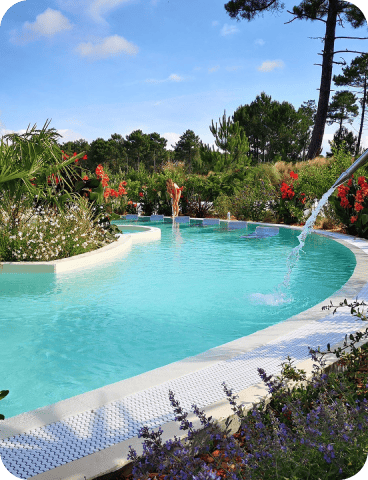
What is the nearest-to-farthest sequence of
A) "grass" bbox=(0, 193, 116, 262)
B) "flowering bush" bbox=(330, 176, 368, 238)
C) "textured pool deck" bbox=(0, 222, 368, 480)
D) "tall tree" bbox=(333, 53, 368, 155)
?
1. "textured pool deck" bbox=(0, 222, 368, 480)
2. "grass" bbox=(0, 193, 116, 262)
3. "flowering bush" bbox=(330, 176, 368, 238)
4. "tall tree" bbox=(333, 53, 368, 155)

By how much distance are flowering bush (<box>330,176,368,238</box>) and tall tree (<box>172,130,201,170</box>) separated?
4677 centimetres

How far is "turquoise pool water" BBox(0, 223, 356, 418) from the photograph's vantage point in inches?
119

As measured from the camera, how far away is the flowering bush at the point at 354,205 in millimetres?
8242

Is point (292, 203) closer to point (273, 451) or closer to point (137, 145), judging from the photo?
point (273, 451)

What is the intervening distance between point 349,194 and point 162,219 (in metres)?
7.85

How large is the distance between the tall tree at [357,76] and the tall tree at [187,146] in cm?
2819

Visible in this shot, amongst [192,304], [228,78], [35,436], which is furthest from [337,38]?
[35,436]

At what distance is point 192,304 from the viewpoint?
4.69 m

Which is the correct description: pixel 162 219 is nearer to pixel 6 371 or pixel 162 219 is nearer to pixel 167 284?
pixel 167 284

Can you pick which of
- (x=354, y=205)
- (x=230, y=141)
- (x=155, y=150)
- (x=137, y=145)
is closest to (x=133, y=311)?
(x=354, y=205)

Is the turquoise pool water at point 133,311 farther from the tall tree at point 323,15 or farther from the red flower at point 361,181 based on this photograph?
the tall tree at point 323,15

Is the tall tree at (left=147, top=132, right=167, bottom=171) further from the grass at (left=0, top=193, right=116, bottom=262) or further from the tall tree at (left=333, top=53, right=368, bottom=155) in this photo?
the grass at (left=0, top=193, right=116, bottom=262)

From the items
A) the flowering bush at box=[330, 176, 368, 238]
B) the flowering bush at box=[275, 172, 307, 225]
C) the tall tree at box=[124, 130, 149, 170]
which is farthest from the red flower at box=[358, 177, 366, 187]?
the tall tree at box=[124, 130, 149, 170]

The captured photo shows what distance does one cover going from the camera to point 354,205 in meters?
8.75
